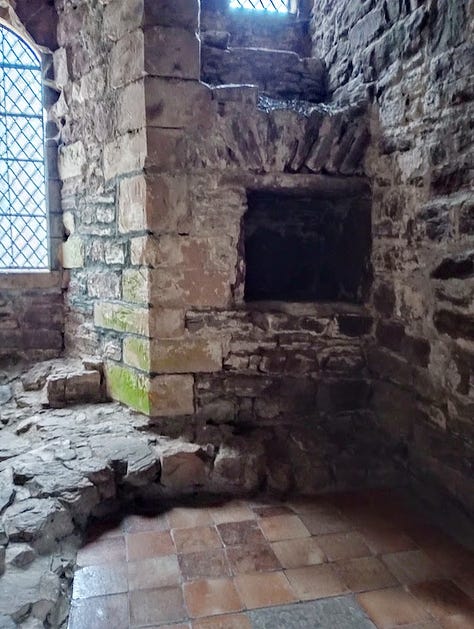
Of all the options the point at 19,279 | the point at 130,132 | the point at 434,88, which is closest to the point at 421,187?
the point at 434,88

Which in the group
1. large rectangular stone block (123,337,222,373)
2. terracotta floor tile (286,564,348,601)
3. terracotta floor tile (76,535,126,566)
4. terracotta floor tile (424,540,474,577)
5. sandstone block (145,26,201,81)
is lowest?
terracotta floor tile (424,540,474,577)

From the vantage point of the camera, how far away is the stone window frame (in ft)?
12.9

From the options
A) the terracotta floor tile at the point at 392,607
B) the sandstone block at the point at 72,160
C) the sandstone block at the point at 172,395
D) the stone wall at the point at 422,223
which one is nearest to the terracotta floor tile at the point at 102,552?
the sandstone block at the point at 172,395

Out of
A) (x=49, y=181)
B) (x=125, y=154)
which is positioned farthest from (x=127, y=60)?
(x=49, y=181)

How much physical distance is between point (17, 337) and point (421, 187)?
307 cm

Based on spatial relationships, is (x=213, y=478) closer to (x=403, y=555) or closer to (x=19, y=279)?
(x=403, y=555)

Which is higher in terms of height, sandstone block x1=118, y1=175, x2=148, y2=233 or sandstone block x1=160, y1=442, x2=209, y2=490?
sandstone block x1=118, y1=175, x2=148, y2=233

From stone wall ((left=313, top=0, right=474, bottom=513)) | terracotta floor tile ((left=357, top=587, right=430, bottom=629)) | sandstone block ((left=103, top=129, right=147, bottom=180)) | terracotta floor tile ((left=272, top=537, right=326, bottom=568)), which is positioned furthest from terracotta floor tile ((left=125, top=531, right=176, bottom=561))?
sandstone block ((left=103, top=129, right=147, bottom=180))

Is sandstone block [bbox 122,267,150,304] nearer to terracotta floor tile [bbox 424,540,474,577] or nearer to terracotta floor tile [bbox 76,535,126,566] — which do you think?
terracotta floor tile [bbox 76,535,126,566]

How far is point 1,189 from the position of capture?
4066mm

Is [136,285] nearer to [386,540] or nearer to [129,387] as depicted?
[129,387]

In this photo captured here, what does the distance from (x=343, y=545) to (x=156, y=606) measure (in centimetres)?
96

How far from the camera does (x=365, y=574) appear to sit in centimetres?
233

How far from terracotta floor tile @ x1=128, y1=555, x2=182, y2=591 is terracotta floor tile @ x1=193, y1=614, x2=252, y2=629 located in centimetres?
26
